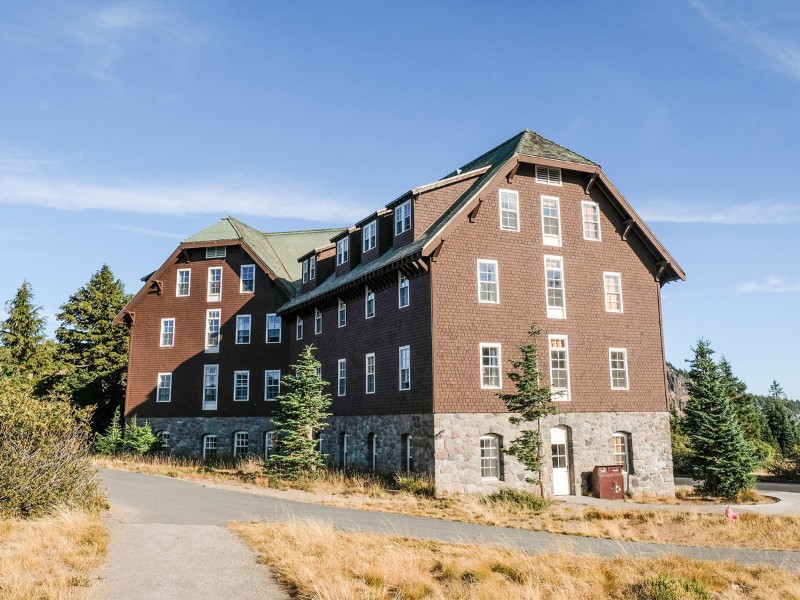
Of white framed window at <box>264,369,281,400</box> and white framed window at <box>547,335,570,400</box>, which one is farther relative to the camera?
white framed window at <box>264,369,281,400</box>

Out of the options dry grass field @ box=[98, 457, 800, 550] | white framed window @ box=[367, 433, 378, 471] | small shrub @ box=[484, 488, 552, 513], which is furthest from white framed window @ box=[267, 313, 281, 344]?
small shrub @ box=[484, 488, 552, 513]

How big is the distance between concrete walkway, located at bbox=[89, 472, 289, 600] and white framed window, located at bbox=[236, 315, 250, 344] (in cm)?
2254

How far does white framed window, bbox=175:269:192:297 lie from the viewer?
41.9 meters

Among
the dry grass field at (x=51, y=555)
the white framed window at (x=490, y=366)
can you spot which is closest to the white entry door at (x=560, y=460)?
the white framed window at (x=490, y=366)

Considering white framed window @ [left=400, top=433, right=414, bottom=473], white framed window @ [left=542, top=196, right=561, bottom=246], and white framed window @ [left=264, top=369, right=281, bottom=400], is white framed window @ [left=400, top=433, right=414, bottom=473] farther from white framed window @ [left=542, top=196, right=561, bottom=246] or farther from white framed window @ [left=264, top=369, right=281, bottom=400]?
white framed window @ [left=264, top=369, right=281, bottom=400]

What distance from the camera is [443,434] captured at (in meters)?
24.2

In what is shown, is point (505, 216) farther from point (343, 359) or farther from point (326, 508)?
point (326, 508)

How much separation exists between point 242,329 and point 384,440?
16564 mm

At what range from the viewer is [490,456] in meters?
25.1

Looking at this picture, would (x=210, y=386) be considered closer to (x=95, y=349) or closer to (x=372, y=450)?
(x=95, y=349)

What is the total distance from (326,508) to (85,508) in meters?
6.85

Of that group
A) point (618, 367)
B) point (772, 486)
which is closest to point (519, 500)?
point (618, 367)

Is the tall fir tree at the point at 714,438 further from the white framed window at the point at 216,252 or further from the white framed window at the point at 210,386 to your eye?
the white framed window at the point at 216,252

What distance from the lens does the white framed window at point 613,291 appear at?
2900cm
